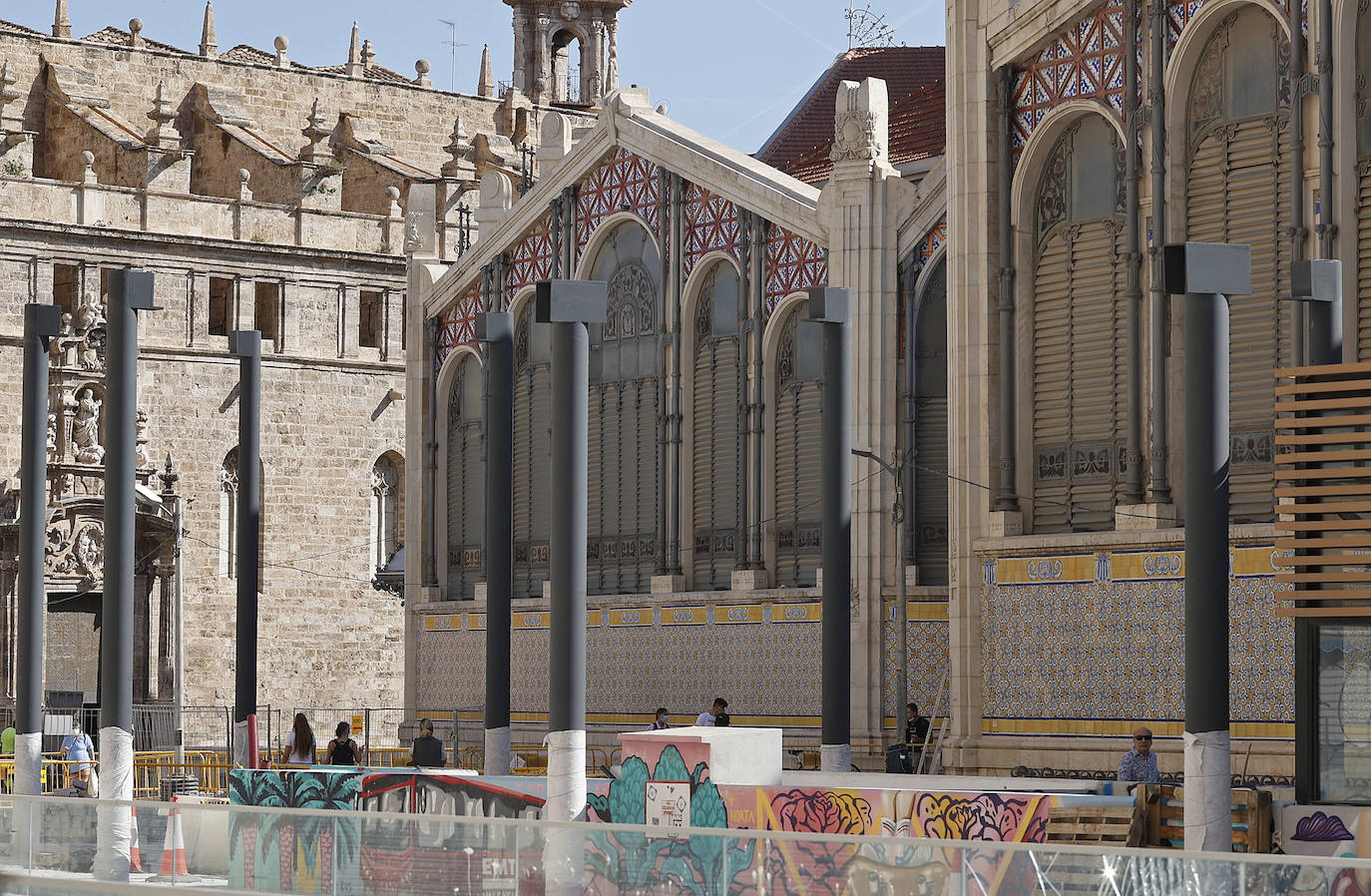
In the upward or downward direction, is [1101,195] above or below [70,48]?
below

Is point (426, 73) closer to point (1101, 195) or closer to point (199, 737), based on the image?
point (199, 737)

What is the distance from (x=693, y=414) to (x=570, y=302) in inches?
553

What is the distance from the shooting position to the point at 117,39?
70125 millimetres

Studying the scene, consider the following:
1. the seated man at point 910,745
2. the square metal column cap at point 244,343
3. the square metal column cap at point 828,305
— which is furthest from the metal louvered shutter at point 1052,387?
the square metal column cap at point 244,343

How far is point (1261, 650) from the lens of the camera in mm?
23875

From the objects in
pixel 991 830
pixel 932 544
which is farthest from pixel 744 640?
pixel 991 830

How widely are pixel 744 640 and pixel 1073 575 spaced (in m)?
9.38

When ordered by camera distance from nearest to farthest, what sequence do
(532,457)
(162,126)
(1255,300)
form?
(1255,300)
(532,457)
(162,126)

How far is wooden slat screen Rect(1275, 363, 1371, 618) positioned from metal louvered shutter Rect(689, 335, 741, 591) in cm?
1638

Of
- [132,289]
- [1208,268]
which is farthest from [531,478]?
[1208,268]

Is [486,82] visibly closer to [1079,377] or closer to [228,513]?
[228,513]

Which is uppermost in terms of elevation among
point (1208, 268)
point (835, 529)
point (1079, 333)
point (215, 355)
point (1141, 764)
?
point (215, 355)

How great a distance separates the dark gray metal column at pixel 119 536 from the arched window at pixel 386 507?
33.9 m

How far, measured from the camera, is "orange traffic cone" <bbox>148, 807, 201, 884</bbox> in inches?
693
